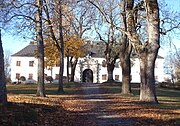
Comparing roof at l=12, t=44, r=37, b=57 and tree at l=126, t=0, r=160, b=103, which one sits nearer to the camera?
tree at l=126, t=0, r=160, b=103

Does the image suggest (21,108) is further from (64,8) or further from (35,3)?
(64,8)

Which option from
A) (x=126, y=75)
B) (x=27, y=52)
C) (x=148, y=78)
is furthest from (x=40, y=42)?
(x=27, y=52)

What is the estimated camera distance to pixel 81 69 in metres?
78.9

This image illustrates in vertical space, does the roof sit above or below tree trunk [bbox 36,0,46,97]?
above

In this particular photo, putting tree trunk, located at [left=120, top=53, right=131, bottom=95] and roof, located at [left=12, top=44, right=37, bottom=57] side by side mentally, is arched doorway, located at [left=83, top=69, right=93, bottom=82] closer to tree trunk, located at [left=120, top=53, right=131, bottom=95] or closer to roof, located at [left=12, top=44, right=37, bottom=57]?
roof, located at [left=12, top=44, right=37, bottom=57]

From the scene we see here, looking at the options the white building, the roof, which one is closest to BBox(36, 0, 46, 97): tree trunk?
the white building

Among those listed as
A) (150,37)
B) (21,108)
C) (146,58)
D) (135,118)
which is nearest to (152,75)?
(146,58)

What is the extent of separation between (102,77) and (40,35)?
2348 inches

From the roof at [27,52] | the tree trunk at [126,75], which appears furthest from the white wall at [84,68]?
the tree trunk at [126,75]

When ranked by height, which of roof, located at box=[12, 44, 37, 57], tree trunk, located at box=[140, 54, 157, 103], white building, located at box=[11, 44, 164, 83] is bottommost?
tree trunk, located at box=[140, 54, 157, 103]

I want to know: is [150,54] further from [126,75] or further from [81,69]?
[81,69]

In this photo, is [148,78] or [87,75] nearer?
[148,78]

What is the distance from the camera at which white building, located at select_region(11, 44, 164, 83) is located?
7919 centimetres

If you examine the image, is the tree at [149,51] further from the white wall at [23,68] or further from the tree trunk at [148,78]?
the white wall at [23,68]
